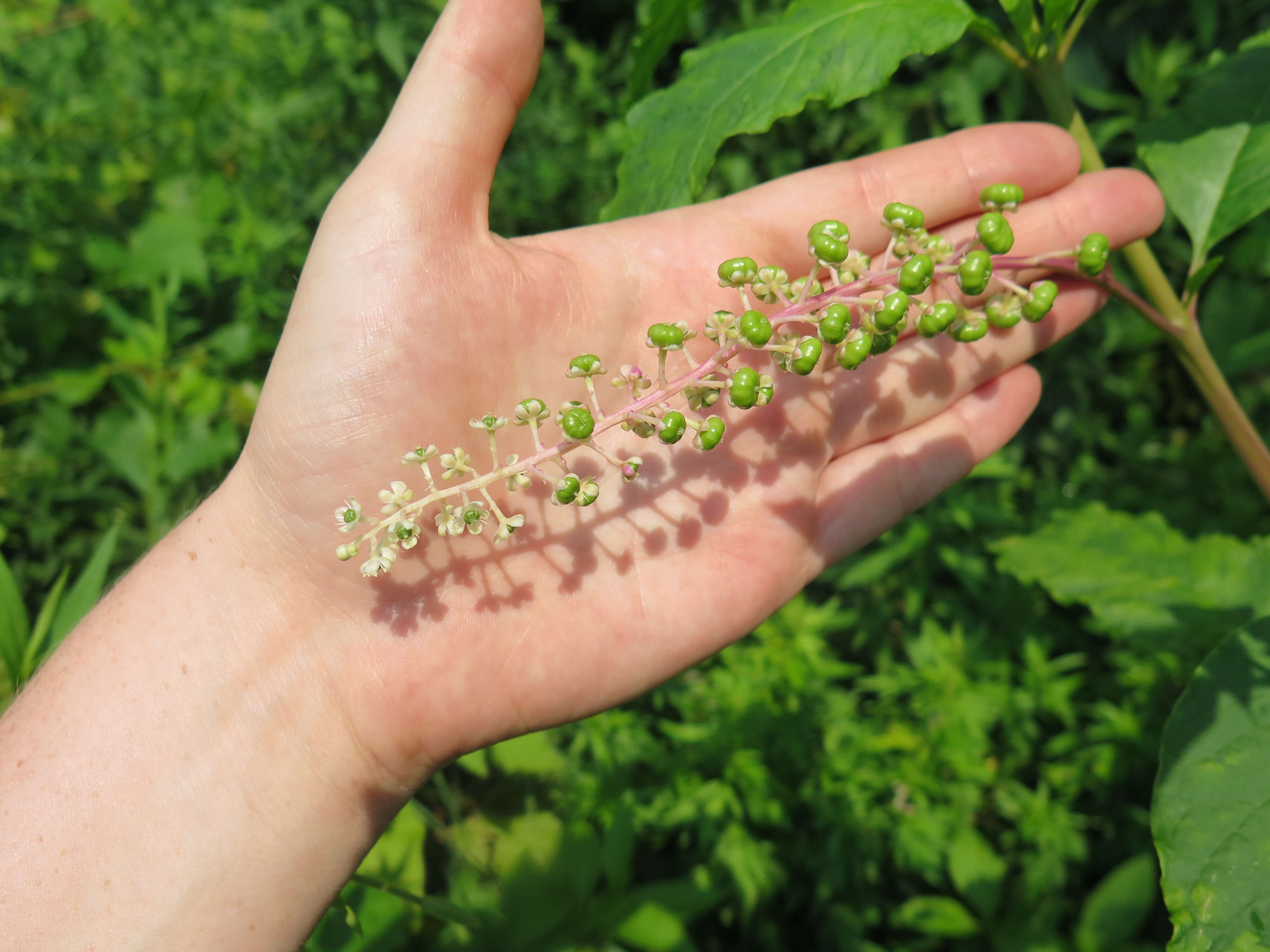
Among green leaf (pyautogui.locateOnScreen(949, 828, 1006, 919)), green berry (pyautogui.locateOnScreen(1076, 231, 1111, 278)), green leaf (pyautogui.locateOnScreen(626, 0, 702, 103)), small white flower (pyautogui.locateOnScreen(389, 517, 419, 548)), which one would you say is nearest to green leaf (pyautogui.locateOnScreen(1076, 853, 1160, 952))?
green leaf (pyautogui.locateOnScreen(949, 828, 1006, 919))

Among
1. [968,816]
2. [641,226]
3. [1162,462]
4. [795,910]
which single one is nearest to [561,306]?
[641,226]

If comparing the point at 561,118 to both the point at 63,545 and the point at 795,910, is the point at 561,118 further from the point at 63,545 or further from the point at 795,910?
the point at 795,910

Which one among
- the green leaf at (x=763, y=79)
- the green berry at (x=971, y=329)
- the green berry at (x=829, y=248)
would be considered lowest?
the green berry at (x=971, y=329)

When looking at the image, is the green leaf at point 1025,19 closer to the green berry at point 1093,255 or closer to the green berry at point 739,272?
the green berry at point 1093,255

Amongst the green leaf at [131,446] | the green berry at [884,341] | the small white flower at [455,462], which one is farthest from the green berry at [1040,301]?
the green leaf at [131,446]

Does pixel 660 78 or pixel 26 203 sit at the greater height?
pixel 26 203

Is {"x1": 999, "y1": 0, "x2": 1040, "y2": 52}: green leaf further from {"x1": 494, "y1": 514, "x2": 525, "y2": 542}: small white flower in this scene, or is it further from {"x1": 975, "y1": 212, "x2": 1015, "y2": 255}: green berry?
{"x1": 494, "y1": 514, "x2": 525, "y2": 542}: small white flower
